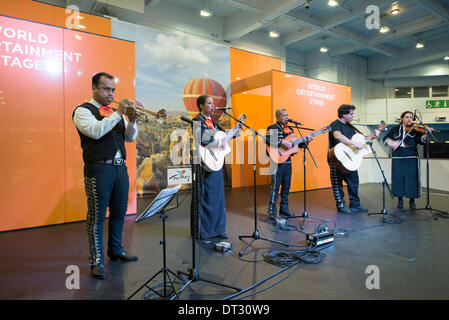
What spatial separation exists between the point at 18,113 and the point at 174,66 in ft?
13.4

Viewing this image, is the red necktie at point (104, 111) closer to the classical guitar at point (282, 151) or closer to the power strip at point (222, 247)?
the power strip at point (222, 247)

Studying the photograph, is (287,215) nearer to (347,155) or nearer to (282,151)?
→ (282,151)

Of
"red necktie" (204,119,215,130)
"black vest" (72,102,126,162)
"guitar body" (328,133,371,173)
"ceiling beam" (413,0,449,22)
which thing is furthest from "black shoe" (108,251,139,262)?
"ceiling beam" (413,0,449,22)

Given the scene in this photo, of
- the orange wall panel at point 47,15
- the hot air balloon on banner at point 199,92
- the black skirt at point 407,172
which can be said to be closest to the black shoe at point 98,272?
the black skirt at point 407,172

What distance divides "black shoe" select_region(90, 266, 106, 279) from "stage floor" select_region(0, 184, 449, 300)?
46 mm

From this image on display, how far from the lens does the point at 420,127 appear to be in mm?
4680

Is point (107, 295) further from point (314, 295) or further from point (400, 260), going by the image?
point (400, 260)

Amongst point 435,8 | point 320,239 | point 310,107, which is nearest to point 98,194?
point 320,239

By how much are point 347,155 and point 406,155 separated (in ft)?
3.54

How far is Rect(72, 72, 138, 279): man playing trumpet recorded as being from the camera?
7.80ft

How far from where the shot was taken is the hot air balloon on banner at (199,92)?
7.60m

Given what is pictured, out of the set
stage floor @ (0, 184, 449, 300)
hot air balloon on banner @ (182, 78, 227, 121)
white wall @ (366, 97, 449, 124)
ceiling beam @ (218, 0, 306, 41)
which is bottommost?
stage floor @ (0, 184, 449, 300)

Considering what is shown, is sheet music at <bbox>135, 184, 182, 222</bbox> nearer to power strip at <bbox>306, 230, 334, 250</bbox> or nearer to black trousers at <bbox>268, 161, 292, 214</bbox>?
power strip at <bbox>306, 230, 334, 250</bbox>

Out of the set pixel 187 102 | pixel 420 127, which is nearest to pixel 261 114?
pixel 187 102
